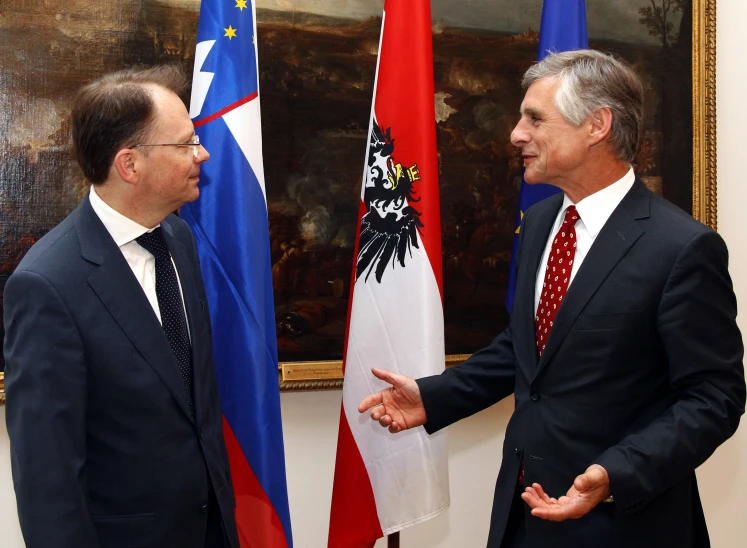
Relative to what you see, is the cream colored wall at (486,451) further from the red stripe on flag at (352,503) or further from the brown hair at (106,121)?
the brown hair at (106,121)

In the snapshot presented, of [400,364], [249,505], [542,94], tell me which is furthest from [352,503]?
[542,94]

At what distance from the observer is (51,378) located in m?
1.66

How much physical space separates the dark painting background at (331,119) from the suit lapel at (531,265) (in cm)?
87

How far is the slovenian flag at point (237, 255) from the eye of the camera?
2672 millimetres

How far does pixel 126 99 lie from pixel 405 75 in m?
1.21

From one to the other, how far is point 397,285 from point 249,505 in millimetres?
978

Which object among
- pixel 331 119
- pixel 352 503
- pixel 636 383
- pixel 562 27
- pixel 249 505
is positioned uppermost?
pixel 562 27

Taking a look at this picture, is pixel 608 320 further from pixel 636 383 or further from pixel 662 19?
pixel 662 19

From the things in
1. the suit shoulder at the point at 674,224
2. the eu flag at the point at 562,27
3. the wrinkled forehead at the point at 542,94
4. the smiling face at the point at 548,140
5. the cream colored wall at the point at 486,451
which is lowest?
the cream colored wall at the point at 486,451

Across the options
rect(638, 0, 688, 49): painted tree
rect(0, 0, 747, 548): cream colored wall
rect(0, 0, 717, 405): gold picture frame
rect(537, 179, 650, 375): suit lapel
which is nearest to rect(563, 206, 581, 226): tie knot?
rect(537, 179, 650, 375): suit lapel

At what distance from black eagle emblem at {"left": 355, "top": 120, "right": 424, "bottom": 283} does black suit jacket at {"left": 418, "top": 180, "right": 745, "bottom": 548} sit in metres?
0.85

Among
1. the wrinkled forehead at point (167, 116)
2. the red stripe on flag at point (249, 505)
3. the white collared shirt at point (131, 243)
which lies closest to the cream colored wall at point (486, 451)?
the red stripe on flag at point (249, 505)

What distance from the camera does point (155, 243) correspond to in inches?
81.2

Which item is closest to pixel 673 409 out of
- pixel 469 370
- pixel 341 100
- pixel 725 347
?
pixel 725 347
